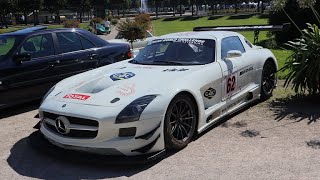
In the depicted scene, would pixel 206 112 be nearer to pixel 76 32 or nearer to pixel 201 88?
pixel 201 88

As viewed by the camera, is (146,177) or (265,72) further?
(265,72)

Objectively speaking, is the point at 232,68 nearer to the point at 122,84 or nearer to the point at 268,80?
the point at 268,80

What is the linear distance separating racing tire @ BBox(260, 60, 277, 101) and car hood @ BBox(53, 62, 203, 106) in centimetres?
212

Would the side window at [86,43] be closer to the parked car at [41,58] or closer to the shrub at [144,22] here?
the parked car at [41,58]

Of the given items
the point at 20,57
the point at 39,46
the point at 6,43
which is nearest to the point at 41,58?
the point at 39,46

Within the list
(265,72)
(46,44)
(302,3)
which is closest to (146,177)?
(265,72)

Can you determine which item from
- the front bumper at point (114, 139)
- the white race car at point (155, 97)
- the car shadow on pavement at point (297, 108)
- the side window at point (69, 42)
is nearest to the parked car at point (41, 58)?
the side window at point (69, 42)

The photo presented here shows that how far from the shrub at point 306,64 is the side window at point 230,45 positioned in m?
1.13

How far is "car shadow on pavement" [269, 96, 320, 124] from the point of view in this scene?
6801mm

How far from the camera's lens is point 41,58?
8.02 m

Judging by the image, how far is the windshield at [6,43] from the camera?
25.5 feet

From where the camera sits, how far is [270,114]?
7.01m

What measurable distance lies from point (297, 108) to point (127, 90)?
3.58 m

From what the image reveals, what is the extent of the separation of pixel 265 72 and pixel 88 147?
4157 millimetres
